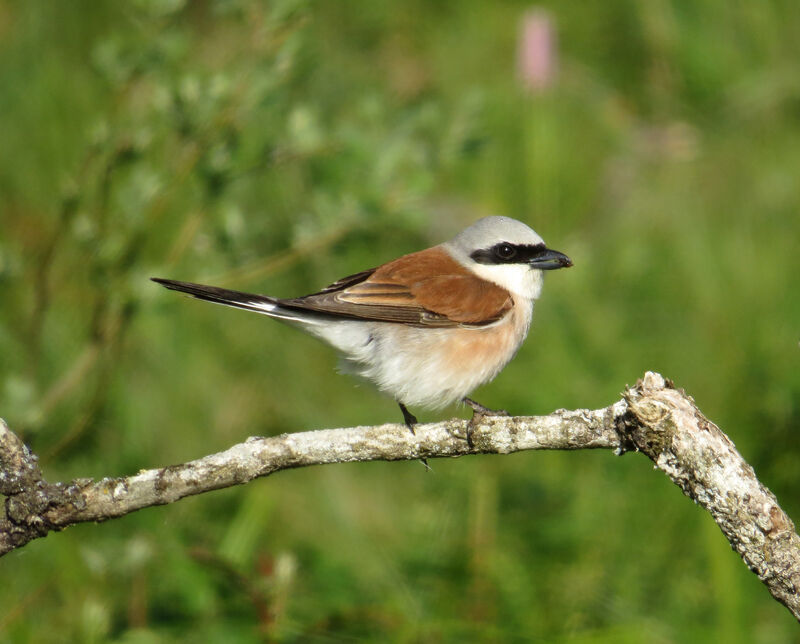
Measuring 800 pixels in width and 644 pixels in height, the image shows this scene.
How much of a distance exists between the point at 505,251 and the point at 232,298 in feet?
4.48

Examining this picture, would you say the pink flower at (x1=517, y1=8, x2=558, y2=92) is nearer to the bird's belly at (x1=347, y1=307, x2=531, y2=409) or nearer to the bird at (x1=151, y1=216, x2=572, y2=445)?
the bird at (x1=151, y1=216, x2=572, y2=445)

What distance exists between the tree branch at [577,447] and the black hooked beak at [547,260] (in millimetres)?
1427

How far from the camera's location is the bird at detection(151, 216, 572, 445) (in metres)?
4.01

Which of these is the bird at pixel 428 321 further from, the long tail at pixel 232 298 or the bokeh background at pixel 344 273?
the bokeh background at pixel 344 273

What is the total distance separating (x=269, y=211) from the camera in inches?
272

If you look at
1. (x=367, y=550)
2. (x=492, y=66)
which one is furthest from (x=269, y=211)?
(x=492, y=66)

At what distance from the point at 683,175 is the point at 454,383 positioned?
4.99m

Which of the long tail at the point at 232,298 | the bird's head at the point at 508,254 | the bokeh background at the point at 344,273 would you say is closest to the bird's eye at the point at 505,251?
the bird's head at the point at 508,254

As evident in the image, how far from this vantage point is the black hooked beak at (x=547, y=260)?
4.19m

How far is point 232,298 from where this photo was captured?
340cm

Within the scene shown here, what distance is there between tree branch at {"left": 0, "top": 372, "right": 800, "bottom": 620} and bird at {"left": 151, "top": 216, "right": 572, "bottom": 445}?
1.04 meters

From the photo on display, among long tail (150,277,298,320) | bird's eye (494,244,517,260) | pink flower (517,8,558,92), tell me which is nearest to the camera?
long tail (150,277,298,320)

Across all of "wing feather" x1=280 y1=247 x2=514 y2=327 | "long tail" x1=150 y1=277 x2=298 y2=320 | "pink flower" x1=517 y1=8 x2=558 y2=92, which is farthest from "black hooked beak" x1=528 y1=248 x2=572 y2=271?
"pink flower" x1=517 y1=8 x2=558 y2=92

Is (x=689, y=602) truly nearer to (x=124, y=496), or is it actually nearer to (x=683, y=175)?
(x=124, y=496)
